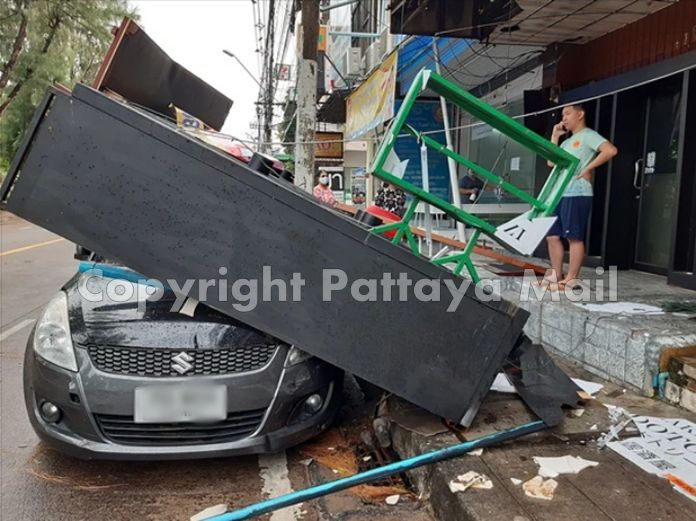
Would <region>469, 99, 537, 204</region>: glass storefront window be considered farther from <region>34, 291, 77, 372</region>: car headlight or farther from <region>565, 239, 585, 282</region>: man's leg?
<region>34, 291, 77, 372</region>: car headlight

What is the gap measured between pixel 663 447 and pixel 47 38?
2221 cm

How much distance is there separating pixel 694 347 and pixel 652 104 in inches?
156

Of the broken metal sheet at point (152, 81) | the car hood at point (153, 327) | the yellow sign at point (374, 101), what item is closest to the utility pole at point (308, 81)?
the yellow sign at point (374, 101)

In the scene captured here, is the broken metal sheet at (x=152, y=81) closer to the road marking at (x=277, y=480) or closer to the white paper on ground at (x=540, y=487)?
the road marking at (x=277, y=480)

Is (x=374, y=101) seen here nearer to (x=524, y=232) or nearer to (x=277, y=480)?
(x=524, y=232)

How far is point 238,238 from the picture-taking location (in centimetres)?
247

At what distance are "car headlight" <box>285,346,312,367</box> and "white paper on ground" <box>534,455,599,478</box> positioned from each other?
124 cm

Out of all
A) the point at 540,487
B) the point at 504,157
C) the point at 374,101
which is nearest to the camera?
the point at 540,487

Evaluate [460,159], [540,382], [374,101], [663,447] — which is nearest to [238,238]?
[460,159]

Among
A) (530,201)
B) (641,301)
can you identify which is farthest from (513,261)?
(530,201)

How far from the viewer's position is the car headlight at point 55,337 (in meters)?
2.56

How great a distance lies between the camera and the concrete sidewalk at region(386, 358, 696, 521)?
2070 mm

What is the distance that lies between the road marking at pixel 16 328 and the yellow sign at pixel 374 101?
16.9 ft

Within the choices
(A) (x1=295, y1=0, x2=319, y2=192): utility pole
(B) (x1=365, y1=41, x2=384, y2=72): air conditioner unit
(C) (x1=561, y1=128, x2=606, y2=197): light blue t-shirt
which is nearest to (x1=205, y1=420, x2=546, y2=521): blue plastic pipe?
(C) (x1=561, y1=128, x2=606, y2=197): light blue t-shirt
